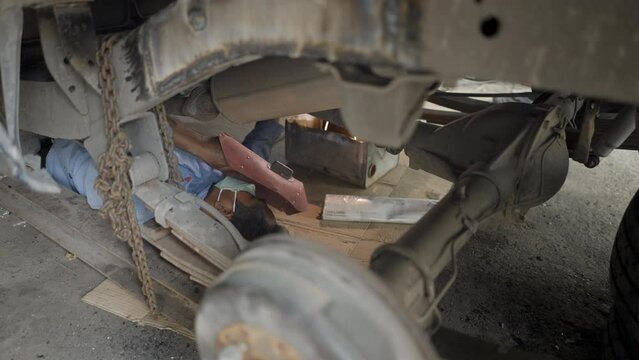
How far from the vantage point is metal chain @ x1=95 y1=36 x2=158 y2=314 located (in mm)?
1281

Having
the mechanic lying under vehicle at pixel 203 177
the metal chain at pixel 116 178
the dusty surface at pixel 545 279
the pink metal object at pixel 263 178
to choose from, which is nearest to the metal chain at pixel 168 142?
the metal chain at pixel 116 178

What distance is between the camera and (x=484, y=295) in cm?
178

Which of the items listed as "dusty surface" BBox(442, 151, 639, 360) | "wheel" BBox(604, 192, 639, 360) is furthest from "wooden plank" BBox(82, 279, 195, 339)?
"wheel" BBox(604, 192, 639, 360)

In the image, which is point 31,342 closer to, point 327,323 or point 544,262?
point 327,323

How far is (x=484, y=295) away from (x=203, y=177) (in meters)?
1.17

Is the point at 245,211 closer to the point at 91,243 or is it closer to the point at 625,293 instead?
the point at 91,243

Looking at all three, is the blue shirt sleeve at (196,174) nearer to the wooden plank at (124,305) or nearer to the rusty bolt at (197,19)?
the wooden plank at (124,305)

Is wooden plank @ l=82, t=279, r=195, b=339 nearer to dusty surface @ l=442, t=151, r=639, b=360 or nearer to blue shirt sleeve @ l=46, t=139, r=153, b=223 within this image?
blue shirt sleeve @ l=46, t=139, r=153, b=223

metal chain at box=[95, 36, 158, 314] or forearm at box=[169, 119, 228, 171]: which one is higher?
metal chain at box=[95, 36, 158, 314]

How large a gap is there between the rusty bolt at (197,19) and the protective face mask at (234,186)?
117 cm

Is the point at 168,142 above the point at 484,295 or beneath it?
above

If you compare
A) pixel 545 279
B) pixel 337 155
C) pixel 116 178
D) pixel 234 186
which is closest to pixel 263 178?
pixel 234 186

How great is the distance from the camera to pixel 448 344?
1.39 m

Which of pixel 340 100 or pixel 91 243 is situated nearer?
pixel 340 100
